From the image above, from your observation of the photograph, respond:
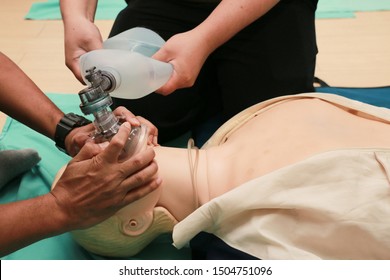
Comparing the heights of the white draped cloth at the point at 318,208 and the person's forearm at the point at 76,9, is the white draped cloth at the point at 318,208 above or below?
below

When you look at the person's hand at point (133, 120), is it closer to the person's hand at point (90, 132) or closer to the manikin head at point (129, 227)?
the person's hand at point (90, 132)

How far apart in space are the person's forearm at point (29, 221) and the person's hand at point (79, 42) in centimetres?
36

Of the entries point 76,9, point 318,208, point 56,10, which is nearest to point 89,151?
point 318,208

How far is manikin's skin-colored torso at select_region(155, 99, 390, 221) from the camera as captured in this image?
0.90 meters

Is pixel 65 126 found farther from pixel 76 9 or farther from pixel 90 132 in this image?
pixel 76 9

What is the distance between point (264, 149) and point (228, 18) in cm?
44

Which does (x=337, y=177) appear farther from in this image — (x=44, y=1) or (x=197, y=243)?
(x=44, y=1)

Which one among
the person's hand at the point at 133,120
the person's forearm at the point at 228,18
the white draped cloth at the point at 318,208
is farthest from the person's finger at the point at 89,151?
the person's forearm at the point at 228,18

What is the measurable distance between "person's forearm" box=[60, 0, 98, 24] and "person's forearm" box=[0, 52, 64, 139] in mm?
208

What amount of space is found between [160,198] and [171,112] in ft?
1.63

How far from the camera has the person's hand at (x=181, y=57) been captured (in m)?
1.01

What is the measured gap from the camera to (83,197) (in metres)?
0.82

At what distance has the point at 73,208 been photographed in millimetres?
831
